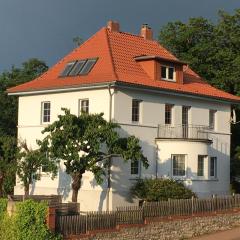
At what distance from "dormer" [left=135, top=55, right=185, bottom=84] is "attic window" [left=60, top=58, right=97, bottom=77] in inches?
123

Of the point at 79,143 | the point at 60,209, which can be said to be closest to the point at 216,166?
the point at 79,143

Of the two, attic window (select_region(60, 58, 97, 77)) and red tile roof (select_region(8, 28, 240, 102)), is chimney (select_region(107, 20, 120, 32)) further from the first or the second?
attic window (select_region(60, 58, 97, 77))

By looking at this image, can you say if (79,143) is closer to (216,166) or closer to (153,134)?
(153,134)

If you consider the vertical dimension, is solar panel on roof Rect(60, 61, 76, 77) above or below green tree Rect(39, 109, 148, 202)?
above

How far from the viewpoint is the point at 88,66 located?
37.8 m

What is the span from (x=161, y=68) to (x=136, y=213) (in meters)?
14.0

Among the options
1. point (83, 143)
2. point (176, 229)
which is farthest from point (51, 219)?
point (176, 229)

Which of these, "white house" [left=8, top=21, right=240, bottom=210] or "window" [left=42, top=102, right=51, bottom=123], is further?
"window" [left=42, top=102, right=51, bottom=123]

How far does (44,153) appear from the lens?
105 feet

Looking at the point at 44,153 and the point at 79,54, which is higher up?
the point at 79,54

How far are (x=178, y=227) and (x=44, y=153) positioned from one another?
26.4 ft

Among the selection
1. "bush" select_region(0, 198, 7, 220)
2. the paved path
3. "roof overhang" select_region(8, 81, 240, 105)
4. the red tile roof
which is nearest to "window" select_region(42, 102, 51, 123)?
"roof overhang" select_region(8, 81, 240, 105)

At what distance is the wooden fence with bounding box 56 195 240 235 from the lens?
24.7 metres

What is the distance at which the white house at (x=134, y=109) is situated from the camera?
35469 mm
